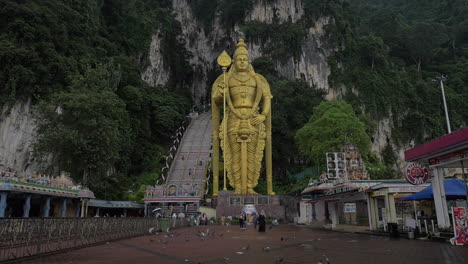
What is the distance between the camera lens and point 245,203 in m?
20.8

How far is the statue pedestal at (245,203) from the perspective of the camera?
2047 cm

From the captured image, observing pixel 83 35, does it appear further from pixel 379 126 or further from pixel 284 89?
pixel 379 126

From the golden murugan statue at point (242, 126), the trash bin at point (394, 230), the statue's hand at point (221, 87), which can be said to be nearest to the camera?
the trash bin at point (394, 230)

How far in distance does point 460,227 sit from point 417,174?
1954 millimetres

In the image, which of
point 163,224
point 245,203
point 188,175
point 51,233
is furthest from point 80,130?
point 51,233

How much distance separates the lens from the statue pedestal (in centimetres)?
2047

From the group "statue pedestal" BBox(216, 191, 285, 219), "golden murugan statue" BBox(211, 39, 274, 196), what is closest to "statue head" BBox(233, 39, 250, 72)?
"golden murugan statue" BBox(211, 39, 274, 196)

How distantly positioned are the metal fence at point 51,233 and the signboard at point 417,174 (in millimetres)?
8097

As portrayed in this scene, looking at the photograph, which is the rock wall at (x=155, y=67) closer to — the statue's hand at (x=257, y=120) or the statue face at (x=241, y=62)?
the statue face at (x=241, y=62)

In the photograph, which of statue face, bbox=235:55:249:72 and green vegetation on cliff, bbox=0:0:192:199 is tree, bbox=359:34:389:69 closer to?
green vegetation on cliff, bbox=0:0:192:199

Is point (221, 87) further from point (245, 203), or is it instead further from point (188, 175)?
point (188, 175)

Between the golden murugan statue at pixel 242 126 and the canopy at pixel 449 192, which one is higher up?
the golden murugan statue at pixel 242 126

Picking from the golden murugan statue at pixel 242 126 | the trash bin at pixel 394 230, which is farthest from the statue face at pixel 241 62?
the trash bin at pixel 394 230

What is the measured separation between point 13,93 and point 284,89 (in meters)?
21.6
